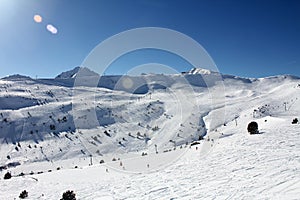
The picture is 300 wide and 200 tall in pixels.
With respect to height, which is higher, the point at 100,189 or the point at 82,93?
the point at 82,93

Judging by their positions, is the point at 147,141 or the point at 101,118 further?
the point at 101,118

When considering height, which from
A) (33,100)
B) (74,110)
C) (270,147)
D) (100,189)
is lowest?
(100,189)

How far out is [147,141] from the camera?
35938mm

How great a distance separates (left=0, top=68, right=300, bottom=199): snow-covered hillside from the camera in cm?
1038

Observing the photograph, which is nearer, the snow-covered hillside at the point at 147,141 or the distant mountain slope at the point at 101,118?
the snow-covered hillside at the point at 147,141

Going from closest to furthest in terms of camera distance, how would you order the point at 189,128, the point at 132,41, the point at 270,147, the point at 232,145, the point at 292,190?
the point at 292,190, the point at 270,147, the point at 232,145, the point at 132,41, the point at 189,128

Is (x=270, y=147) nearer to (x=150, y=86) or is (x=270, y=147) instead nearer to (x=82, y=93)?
(x=82, y=93)

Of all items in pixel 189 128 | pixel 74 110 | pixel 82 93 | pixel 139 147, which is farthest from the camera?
pixel 82 93

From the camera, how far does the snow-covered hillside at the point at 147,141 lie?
10375 millimetres

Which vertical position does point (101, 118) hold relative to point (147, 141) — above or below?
above

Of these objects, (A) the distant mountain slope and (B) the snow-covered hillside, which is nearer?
(B) the snow-covered hillside

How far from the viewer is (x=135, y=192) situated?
10570 millimetres

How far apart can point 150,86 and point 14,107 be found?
1586 inches

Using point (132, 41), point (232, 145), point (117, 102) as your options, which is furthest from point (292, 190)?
point (117, 102)
